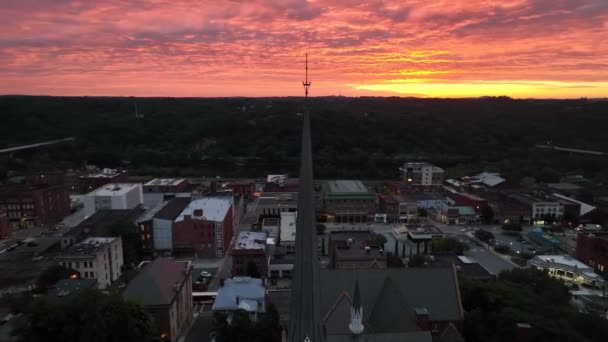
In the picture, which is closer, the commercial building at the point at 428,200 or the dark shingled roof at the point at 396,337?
the dark shingled roof at the point at 396,337

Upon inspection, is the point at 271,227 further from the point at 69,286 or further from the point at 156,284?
the point at 156,284

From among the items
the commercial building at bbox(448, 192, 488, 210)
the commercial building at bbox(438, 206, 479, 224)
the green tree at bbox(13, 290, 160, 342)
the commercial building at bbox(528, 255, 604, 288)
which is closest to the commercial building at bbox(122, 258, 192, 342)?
the green tree at bbox(13, 290, 160, 342)

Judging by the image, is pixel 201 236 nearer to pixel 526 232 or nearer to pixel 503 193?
pixel 526 232

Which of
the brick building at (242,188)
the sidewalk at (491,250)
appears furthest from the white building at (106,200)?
the sidewalk at (491,250)

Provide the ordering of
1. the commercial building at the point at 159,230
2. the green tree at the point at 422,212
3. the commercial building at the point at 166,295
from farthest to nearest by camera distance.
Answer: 1. the green tree at the point at 422,212
2. the commercial building at the point at 159,230
3. the commercial building at the point at 166,295

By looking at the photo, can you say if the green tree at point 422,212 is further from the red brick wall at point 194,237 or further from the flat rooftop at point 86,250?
the flat rooftop at point 86,250

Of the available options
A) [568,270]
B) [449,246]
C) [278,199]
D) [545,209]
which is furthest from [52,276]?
[545,209]

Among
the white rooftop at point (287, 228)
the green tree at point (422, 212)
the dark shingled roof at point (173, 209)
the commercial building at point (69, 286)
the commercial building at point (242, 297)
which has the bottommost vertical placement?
the green tree at point (422, 212)
